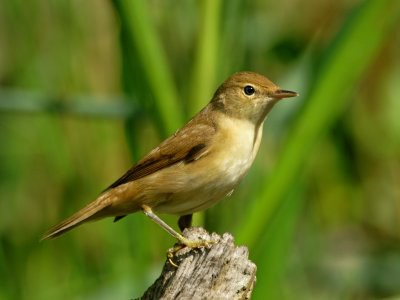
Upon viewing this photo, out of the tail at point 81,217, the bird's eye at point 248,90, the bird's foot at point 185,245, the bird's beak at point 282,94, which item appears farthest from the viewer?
the bird's eye at point 248,90

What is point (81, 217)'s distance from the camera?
17.5 feet

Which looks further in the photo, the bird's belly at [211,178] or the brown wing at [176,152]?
the brown wing at [176,152]

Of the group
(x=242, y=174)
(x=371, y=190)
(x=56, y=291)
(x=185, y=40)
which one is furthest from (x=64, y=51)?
(x=371, y=190)

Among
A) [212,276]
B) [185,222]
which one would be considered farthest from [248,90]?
[212,276]

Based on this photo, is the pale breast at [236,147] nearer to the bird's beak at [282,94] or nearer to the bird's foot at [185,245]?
the bird's beak at [282,94]

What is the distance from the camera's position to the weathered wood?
422 centimetres

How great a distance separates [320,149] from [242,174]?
9.24ft

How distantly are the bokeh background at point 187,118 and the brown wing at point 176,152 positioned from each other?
0.27ft

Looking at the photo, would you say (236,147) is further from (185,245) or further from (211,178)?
(185,245)

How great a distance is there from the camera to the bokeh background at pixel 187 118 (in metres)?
5.34

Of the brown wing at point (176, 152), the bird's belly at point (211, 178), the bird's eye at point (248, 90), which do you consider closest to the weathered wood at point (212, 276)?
the bird's belly at point (211, 178)

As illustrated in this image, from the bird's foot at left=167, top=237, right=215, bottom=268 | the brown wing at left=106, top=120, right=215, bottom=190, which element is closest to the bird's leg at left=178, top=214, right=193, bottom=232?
the brown wing at left=106, top=120, right=215, bottom=190

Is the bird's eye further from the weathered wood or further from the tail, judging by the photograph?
the weathered wood

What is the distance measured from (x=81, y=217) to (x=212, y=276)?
4.04ft
